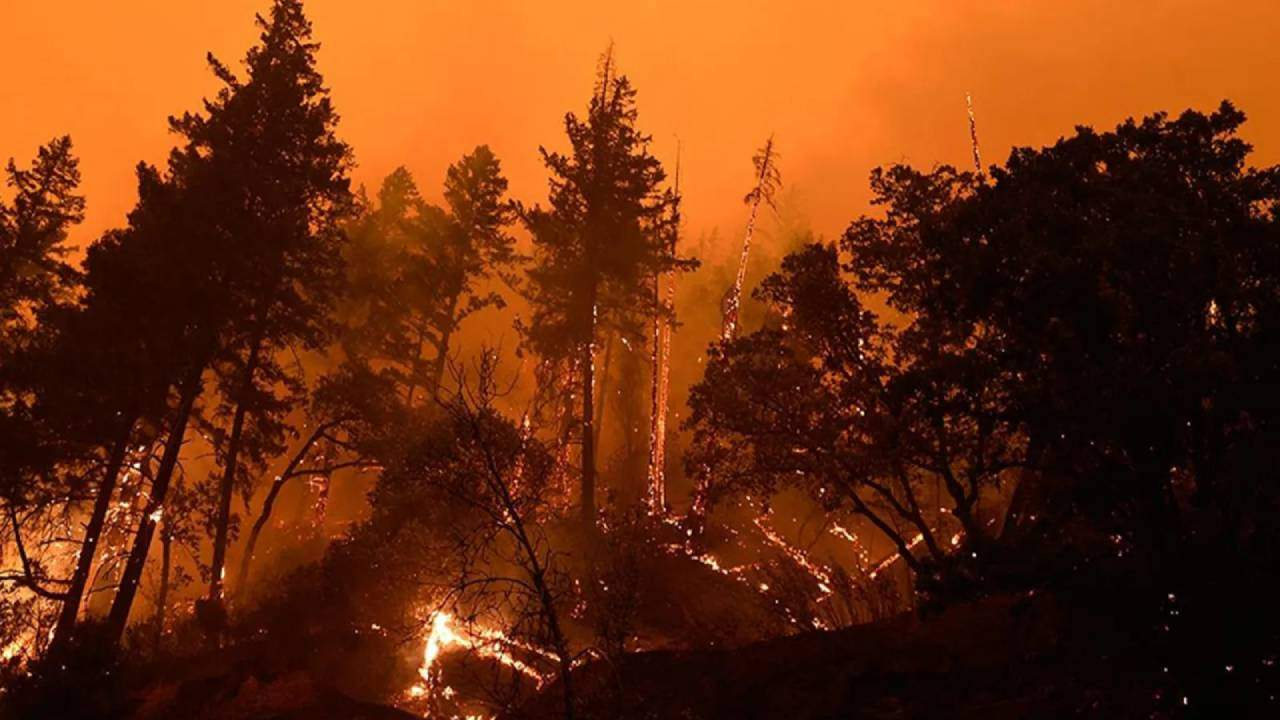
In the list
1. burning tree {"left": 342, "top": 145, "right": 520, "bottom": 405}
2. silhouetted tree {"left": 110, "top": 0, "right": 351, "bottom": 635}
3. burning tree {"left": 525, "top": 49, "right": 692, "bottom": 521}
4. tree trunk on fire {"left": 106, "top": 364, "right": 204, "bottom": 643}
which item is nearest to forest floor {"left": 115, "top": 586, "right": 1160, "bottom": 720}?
tree trunk on fire {"left": 106, "top": 364, "right": 204, "bottom": 643}

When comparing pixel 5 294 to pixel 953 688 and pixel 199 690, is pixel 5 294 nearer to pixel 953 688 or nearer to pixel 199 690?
pixel 199 690

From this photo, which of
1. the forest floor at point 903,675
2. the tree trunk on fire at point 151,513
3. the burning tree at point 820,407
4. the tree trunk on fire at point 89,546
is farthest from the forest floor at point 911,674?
Answer: the tree trunk on fire at point 89,546

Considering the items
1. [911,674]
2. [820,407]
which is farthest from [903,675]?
[820,407]

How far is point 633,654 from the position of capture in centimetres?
1335

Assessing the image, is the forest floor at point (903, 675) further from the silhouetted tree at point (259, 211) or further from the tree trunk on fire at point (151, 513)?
the silhouetted tree at point (259, 211)

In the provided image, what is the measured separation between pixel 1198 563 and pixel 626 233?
80.9 feet

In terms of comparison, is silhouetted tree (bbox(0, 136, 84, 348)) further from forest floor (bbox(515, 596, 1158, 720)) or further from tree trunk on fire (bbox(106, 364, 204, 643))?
forest floor (bbox(515, 596, 1158, 720))

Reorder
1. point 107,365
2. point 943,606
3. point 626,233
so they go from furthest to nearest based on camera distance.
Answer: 1. point 626,233
2. point 107,365
3. point 943,606

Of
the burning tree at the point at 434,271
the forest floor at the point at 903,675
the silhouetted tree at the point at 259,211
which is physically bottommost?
the forest floor at the point at 903,675

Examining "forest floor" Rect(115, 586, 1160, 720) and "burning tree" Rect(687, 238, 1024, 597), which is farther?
"burning tree" Rect(687, 238, 1024, 597)

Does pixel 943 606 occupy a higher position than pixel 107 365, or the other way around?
pixel 107 365

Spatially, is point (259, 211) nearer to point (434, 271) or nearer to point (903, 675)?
point (434, 271)

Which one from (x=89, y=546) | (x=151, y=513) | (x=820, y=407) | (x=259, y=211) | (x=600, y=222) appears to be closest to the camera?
(x=820, y=407)

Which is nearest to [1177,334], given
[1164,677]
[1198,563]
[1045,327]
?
[1045,327]
